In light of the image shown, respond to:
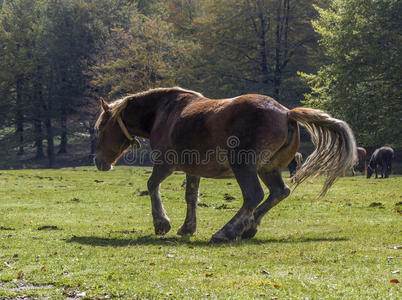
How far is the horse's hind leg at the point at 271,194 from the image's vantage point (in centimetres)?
961

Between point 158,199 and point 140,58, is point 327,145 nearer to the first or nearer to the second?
point 158,199

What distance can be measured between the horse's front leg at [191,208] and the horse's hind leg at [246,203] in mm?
1412

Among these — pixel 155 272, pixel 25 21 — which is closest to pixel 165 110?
pixel 155 272

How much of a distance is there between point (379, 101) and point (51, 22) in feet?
119

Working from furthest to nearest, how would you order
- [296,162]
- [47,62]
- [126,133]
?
[47,62], [296,162], [126,133]

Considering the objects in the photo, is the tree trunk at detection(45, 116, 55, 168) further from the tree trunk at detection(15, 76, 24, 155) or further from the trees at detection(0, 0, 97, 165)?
the tree trunk at detection(15, 76, 24, 155)

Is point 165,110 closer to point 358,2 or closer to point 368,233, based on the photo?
point 368,233

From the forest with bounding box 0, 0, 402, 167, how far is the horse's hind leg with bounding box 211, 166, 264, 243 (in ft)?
83.7

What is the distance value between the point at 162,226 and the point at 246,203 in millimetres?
2187

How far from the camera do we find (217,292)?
5719 mm

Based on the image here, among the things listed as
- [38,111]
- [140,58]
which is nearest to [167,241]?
[140,58]

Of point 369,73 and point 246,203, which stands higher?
point 369,73

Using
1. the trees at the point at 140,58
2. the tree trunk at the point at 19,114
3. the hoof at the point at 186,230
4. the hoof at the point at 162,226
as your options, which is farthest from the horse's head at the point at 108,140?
the tree trunk at the point at 19,114

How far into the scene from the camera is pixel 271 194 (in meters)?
9.82
